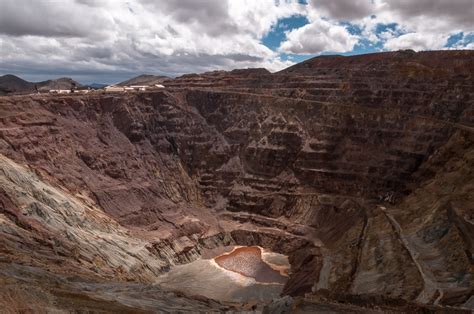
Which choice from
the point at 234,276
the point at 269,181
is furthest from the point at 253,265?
the point at 269,181

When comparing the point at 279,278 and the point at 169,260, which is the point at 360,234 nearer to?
→ the point at 279,278

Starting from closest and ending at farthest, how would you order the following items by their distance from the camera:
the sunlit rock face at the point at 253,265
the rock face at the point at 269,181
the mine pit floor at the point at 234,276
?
the rock face at the point at 269,181 → the mine pit floor at the point at 234,276 → the sunlit rock face at the point at 253,265

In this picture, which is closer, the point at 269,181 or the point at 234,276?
the point at 234,276

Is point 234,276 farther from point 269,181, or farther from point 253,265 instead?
point 269,181

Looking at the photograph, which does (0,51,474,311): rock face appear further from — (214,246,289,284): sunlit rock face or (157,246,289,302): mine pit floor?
(214,246,289,284): sunlit rock face

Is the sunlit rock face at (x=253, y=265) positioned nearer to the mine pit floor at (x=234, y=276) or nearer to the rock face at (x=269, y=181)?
the mine pit floor at (x=234, y=276)

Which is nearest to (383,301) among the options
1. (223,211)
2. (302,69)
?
(223,211)

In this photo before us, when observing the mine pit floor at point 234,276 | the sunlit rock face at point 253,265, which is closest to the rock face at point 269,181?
the mine pit floor at point 234,276

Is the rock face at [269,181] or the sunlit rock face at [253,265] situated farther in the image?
the sunlit rock face at [253,265]
